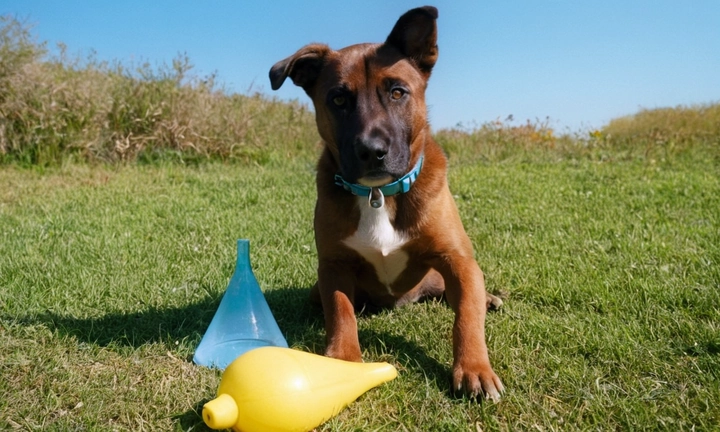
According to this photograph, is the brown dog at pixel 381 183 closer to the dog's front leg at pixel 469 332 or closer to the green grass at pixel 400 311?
the dog's front leg at pixel 469 332

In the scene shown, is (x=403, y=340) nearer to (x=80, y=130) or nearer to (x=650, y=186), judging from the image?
(x=650, y=186)

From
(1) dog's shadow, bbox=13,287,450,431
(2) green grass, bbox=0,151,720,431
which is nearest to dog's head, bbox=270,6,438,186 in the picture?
(1) dog's shadow, bbox=13,287,450,431

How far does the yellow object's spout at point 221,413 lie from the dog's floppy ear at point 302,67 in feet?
5.98

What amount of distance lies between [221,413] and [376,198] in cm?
155

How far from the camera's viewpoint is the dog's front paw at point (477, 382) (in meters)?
2.74

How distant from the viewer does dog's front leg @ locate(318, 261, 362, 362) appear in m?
3.08

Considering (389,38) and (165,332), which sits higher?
(389,38)

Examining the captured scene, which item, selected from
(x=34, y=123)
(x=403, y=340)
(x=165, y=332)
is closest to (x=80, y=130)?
(x=34, y=123)

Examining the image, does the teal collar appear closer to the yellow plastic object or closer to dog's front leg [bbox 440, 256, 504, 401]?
dog's front leg [bbox 440, 256, 504, 401]

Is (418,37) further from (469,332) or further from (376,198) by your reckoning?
(469,332)

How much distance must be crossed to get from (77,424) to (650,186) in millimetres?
7432

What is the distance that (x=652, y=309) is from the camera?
373 centimetres

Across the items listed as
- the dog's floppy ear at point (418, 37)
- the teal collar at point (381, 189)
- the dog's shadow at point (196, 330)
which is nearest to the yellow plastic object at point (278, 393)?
the dog's shadow at point (196, 330)

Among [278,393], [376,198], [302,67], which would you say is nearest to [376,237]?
[376,198]
